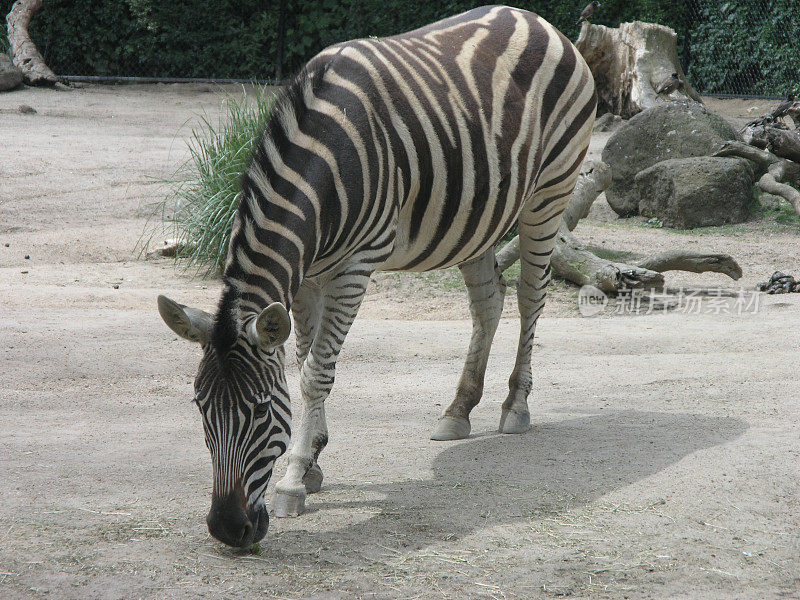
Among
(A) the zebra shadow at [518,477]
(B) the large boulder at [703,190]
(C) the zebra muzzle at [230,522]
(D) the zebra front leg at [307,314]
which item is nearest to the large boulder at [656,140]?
(B) the large boulder at [703,190]

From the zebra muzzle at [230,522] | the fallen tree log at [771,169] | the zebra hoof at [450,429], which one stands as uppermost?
the fallen tree log at [771,169]

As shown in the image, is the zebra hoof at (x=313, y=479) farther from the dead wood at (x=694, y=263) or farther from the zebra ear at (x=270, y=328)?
the dead wood at (x=694, y=263)

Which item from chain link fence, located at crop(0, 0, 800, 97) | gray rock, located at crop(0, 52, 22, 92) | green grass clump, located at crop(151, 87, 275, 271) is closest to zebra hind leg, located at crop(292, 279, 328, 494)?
green grass clump, located at crop(151, 87, 275, 271)

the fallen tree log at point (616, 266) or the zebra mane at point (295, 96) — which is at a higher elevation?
the zebra mane at point (295, 96)

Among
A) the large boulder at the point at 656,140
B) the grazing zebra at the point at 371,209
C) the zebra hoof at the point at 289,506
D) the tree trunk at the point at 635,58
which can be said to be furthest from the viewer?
the tree trunk at the point at 635,58

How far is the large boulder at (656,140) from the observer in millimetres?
10570

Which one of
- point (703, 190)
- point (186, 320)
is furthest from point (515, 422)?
point (703, 190)

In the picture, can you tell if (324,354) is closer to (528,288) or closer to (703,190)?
(528,288)

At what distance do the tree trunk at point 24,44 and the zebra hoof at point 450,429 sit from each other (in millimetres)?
15498

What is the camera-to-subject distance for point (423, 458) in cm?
427

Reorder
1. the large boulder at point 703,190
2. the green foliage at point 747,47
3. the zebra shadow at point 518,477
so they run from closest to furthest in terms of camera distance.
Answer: the zebra shadow at point 518,477, the large boulder at point 703,190, the green foliage at point 747,47

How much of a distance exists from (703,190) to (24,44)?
14517 mm

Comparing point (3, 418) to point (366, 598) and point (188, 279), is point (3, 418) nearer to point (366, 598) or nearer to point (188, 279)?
point (366, 598)

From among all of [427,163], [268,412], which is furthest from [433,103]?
[268,412]
